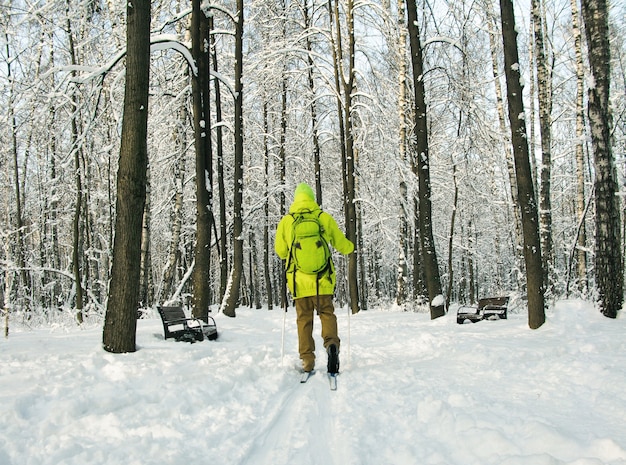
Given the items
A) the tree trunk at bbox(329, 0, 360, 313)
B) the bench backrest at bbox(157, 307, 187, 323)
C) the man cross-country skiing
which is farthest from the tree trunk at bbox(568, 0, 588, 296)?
the bench backrest at bbox(157, 307, 187, 323)

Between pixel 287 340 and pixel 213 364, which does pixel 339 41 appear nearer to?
pixel 287 340

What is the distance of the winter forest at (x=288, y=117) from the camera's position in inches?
276

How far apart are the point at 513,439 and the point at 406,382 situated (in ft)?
5.67

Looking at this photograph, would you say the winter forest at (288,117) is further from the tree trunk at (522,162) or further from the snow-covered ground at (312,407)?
the snow-covered ground at (312,407)

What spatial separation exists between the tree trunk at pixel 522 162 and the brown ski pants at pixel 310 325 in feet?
13.1

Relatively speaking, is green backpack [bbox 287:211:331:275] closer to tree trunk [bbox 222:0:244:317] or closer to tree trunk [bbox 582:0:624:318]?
tree trunk [bbox 582:0:624:318]

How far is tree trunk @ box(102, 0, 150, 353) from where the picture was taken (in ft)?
16.9

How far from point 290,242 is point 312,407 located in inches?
81.9

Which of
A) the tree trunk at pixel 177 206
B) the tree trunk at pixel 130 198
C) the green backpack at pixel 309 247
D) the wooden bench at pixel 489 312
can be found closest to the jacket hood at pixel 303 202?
the green backpack at pixel 309 247

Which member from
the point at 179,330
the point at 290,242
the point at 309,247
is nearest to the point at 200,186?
the point at 179,330

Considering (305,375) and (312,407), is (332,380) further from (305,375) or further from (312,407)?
(312,407)

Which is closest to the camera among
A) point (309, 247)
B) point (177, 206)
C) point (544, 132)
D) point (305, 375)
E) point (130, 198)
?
point (305, 375)

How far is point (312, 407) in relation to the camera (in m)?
3.70

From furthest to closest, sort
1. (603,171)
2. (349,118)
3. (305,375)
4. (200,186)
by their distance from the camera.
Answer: (349,118)
(200,186)
(603,171)
(305,375)
